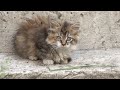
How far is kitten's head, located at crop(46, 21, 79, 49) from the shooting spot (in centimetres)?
414

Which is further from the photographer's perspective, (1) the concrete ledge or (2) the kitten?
(2) the kitten

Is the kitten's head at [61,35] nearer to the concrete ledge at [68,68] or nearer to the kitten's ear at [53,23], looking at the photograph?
the kitten's ear at [53,23]

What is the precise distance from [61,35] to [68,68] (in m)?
0.37

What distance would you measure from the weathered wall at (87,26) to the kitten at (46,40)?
0.15m

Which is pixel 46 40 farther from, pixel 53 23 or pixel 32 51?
pixel 32 51

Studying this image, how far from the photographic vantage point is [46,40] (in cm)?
423

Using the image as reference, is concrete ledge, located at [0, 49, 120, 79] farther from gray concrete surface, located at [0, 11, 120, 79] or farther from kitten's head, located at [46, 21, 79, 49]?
kitten's head, located at [46, 21, 79, 49]

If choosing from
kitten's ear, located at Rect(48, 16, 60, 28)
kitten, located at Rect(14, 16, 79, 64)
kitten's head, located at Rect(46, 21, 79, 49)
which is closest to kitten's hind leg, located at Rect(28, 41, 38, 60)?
kitten, located at Rect(14, 16, 79, 64)

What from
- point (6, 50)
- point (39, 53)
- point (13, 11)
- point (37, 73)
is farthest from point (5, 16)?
point (37, 73)

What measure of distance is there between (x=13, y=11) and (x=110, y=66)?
1464mm

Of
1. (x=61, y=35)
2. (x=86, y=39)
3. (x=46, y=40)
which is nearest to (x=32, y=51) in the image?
(x=46, y=40)

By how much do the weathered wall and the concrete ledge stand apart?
1.23ft

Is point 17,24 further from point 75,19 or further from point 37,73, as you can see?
point 37,73

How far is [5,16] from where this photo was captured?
188 inches
